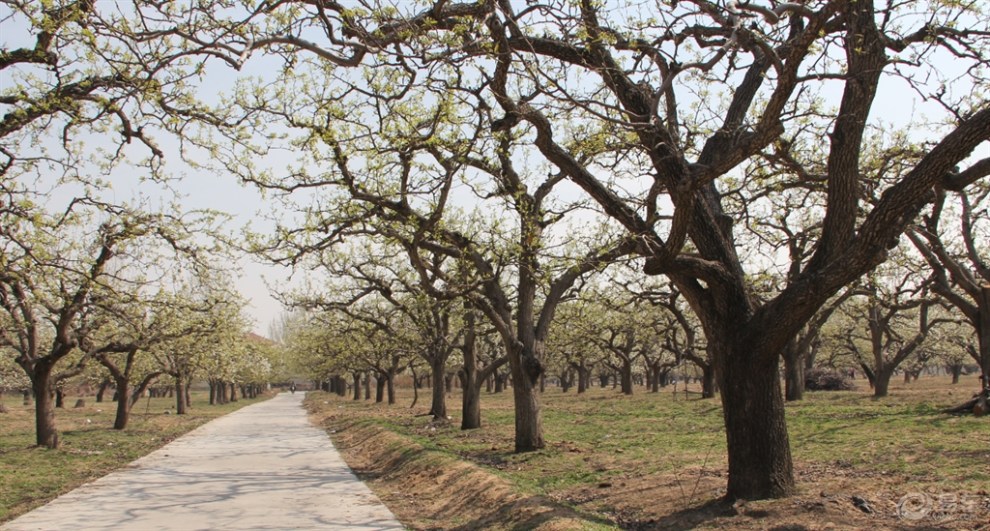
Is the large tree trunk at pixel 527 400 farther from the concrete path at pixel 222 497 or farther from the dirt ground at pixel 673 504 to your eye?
the concrete path at pixel 222 497

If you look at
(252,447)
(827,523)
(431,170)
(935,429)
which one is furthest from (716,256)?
(252,447)

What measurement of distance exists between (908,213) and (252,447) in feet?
53.5

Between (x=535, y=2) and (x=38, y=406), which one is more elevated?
(x=535, y=2)

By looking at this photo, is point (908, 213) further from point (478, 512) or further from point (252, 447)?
point (252, 447)

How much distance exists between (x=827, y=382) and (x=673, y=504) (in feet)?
106

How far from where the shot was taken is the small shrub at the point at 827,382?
1459 inches

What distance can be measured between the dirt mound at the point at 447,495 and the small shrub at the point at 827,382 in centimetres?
2761

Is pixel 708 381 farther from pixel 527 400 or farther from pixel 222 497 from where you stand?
pixel 222 497

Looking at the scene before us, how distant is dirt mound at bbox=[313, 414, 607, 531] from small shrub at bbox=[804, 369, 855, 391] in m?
27.6

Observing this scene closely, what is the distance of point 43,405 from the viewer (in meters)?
17.6

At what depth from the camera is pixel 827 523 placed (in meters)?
6.75

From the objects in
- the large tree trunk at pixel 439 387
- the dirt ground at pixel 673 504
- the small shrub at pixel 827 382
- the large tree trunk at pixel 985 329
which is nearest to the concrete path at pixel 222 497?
the dirt ground at pixel 673 504

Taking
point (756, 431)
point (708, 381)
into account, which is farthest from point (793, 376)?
point (756, 431)

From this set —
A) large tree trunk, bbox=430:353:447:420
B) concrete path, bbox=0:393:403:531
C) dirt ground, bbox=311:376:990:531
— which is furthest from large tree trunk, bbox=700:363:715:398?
dirt ground, bbox=311:376:990:531
